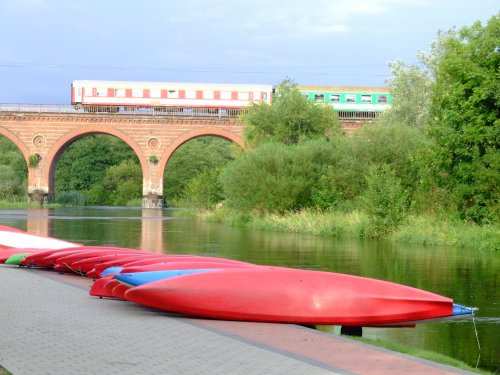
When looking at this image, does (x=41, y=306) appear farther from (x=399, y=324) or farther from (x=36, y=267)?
(x=36, y=267)

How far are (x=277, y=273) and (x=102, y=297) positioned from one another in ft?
5.90

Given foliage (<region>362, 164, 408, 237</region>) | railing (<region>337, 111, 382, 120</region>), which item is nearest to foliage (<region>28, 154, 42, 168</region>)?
railing (<region>337, 111, 382, 120</region>)

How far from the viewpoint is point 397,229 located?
23.3 meters

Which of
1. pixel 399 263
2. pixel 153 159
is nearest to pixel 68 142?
pixel 153 159

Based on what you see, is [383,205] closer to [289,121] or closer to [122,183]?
[289,121]

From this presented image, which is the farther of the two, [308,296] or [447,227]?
[447,227]

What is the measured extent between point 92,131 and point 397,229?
3331 cm

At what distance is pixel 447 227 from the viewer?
22078mm

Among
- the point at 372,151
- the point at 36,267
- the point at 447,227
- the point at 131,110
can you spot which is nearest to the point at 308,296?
the point at 36,267

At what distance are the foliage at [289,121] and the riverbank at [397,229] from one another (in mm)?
5555

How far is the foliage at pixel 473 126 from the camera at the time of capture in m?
21.3

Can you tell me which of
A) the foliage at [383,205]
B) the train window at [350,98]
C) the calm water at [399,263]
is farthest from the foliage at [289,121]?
the train window at [350,98]

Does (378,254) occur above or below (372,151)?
below

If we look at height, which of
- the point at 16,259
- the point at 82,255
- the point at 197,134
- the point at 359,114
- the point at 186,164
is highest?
the point at 359,114
